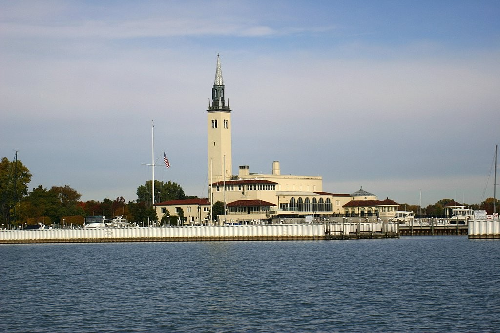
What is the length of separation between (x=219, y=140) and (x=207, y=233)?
52.4m

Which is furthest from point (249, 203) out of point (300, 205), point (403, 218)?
point (403, 218)

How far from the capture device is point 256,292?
56.4 meters

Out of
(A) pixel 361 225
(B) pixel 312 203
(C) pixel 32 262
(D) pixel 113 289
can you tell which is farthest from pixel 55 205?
(D) pixel 113 289

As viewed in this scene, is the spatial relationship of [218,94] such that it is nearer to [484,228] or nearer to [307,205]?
[307,205]

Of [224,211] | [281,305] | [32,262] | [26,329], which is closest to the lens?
[26,329]

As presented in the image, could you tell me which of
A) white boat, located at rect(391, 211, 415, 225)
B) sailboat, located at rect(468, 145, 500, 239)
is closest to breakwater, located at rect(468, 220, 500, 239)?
sailboat, located at rect(468, 145, 500, 239)

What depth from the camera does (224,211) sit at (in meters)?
168

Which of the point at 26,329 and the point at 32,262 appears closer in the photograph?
the point at 26,329

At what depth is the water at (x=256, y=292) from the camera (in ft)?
144

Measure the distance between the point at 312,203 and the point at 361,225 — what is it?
4386 cm

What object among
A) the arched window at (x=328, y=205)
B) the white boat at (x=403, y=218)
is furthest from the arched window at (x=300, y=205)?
the white boat at (x=403, y=218)

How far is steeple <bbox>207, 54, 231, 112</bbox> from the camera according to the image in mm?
182000

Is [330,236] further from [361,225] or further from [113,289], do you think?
[113,289]

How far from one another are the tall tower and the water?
8460 cm
